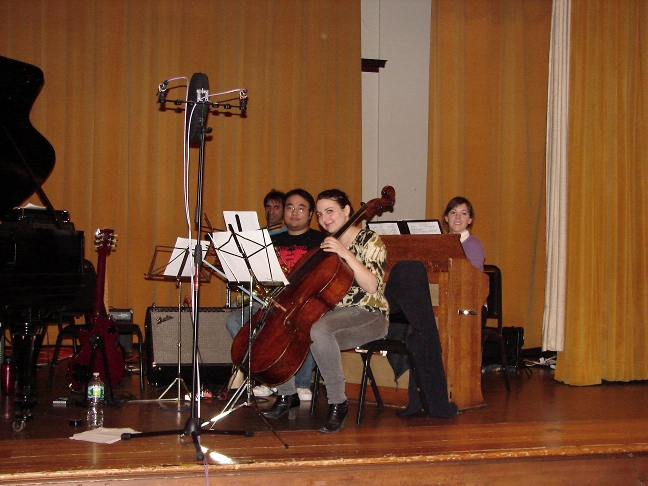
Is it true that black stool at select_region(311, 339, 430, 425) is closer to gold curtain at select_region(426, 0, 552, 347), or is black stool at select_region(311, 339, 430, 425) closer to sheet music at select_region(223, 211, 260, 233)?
sheet music at select_region(223, 211, 260, 233)

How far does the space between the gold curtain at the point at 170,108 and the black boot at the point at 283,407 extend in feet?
8.01

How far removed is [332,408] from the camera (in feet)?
10.7

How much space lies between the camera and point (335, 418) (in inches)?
128

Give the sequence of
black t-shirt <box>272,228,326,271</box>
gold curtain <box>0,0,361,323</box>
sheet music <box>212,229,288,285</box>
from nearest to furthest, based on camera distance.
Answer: sheet music <box>212,229,288,285</box> → black t-shirt <box>272,228,326,271</box> → gold curtain <box>0,0,361,323</box>

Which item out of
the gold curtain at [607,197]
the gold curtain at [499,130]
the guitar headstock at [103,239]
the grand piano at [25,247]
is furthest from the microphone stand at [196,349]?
the gold curtain at [499,130]

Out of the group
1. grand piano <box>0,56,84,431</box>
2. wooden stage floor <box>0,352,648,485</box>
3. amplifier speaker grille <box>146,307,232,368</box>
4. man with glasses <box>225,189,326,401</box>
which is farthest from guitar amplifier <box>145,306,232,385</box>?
grand piano <box>0,56,84,431</box>

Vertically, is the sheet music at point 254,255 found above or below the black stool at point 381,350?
above

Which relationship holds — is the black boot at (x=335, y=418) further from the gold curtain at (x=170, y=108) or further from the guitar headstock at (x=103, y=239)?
the gold curtain at (x=170, y=108)

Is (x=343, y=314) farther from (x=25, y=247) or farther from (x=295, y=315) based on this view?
(x=25, y=247)

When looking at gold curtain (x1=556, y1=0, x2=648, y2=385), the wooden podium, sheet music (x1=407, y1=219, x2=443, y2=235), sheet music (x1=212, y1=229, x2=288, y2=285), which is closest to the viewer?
sheet music (x1=212, y1=229, x2=288, y2=285)

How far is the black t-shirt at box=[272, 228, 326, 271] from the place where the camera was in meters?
4.52

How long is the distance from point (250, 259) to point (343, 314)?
57 centimetres

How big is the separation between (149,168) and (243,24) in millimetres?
1543

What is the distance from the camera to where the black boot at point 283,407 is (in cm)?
353
